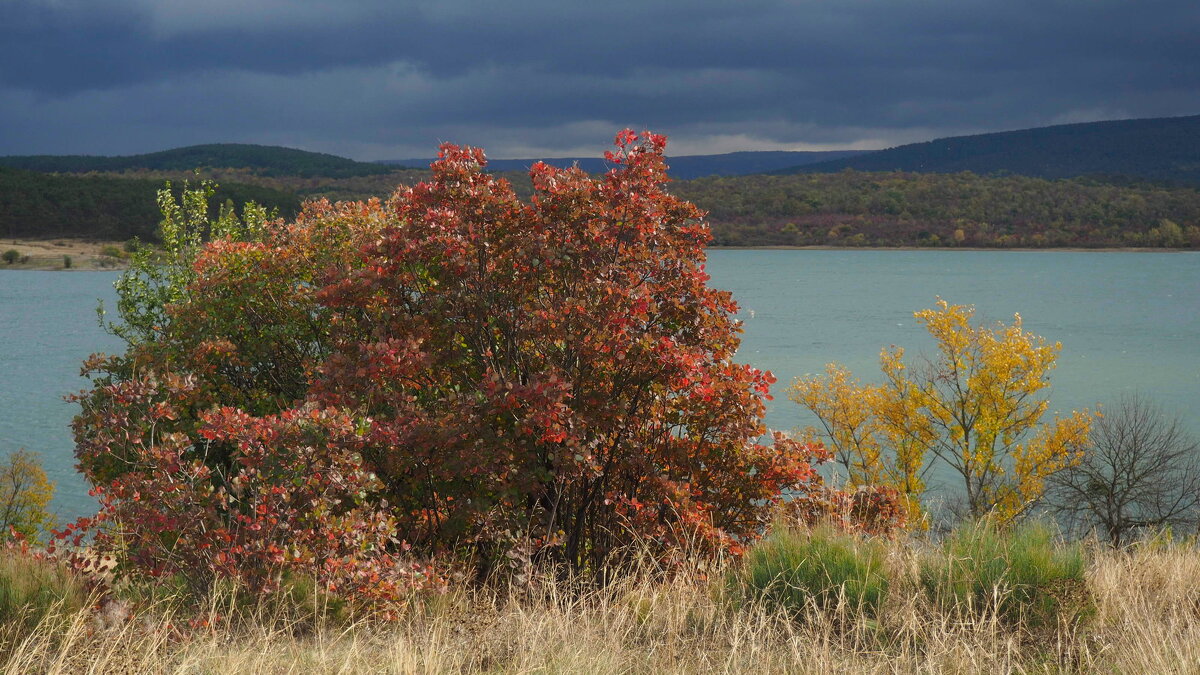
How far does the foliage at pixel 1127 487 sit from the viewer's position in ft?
99.4

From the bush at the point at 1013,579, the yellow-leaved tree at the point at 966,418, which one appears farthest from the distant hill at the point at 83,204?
the bush at the point at 1013,579

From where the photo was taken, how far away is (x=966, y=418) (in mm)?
37531

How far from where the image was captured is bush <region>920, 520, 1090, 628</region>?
5.75m

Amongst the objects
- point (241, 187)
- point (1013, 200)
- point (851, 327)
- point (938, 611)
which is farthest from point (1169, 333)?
point (241, 187)

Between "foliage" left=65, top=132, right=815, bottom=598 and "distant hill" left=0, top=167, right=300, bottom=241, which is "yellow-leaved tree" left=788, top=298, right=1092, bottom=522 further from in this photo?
"distant hill" left=0, top=167, right=300, bottom=241

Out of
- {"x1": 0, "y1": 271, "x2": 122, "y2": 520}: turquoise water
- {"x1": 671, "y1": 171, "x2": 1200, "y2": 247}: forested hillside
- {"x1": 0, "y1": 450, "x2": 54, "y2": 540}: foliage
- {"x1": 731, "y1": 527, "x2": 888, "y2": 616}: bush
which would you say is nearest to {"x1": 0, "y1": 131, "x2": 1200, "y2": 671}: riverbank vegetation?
{"x1": 731, "y1": 527, "x2": 888, "y2": 616}: bush

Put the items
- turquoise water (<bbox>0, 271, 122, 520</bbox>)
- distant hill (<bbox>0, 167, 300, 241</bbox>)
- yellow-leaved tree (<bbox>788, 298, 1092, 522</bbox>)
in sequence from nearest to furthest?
yellow-leaved tree (<bbox>788, 298, 1092, 522</bbox>) < turquoise water (<bbox>0, 271, 122, 520</bbox>) < distant hill (<bbox>0, 167, 300, 241</bbox>)

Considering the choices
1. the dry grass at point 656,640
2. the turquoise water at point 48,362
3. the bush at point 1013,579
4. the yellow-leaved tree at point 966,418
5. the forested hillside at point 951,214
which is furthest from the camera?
the forested hillside at point 951,214

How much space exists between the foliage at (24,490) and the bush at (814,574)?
105 ft

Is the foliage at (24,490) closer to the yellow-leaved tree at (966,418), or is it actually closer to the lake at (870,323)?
the lake at (870,323)

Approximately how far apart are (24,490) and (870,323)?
2597 inches

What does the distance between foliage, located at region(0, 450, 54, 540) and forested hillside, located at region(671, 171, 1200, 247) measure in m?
104

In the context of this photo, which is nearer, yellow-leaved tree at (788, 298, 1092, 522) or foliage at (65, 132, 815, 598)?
foliage at (65, 132, 815, 598)

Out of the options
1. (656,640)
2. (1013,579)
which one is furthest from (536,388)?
(1013,579)
